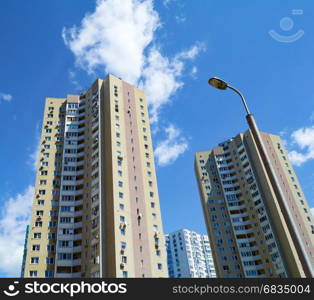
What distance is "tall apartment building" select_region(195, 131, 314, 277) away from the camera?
67.2 m

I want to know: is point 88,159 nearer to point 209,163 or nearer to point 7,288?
point 209,163

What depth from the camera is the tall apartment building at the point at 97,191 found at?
1865 inches

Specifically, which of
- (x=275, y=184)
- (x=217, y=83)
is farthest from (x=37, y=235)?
(x=275, y=184)

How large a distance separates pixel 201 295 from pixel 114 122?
164ft

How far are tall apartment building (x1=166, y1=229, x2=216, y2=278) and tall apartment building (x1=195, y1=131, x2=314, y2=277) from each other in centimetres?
9196

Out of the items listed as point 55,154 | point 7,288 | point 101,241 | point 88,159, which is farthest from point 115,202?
point 7,288

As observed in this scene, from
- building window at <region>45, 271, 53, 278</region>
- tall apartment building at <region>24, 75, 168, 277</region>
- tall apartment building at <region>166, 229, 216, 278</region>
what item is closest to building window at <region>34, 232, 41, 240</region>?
tall apartment building at <region>24, 75, 168, 277</region>

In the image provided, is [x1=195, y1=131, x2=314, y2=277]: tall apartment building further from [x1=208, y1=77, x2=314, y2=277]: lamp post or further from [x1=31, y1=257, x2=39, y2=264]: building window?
[x1=208, y1=77, x2=314, y2=277]: lamp post

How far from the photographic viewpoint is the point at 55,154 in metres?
63.7

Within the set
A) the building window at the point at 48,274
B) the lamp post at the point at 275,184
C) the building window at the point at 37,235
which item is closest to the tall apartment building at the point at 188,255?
the building window at the point at 37,235

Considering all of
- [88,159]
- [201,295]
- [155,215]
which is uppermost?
[88,159]

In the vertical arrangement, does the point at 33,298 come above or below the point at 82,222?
below

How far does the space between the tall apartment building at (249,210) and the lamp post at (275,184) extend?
58.1 metres

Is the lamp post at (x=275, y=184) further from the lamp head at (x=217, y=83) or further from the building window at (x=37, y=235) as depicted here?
A: the building window at (x=37, y=235)
